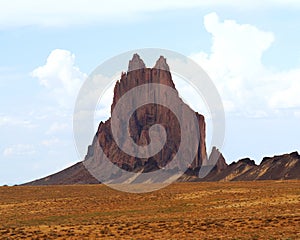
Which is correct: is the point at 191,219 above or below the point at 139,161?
below

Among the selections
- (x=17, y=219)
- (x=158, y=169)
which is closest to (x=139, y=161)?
(x=158, y=169)

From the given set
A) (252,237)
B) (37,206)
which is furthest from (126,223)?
(37,206)

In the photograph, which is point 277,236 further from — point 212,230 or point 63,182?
point 63,182

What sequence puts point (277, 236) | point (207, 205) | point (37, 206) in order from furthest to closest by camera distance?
point (37, 206)
point (207, 205)
point (277, 236)

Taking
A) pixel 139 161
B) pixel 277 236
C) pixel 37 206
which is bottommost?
pixel 277 236

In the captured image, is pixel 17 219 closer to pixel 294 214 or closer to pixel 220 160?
pixel 294 214

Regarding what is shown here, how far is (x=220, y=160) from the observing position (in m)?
189

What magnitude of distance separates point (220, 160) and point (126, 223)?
152056mm

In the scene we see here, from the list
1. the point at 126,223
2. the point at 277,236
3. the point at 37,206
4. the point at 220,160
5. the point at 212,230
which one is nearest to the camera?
the point at 277,236

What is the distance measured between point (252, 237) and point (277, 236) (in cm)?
142

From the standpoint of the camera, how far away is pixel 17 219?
47969mm

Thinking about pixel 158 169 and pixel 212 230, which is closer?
pixel 212 230

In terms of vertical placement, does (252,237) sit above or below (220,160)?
below

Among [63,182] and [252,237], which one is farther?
[63,182]
